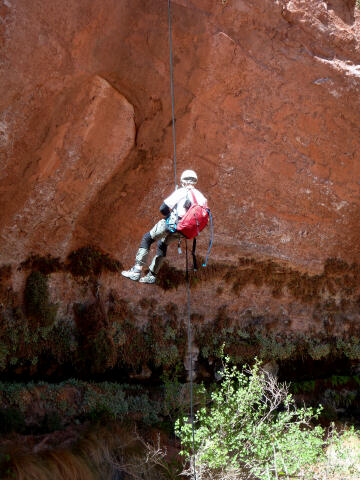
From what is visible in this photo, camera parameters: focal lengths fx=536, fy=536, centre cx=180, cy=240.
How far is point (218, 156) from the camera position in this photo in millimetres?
7348

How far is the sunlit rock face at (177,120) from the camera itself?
6.00 meters

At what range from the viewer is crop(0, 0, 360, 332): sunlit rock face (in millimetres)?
6004

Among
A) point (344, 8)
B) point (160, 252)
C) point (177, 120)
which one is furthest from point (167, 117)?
point (344, 8)

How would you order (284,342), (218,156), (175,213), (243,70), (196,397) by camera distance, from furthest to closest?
(284,342), (196,397), (218,156), (243,70), (175,213)

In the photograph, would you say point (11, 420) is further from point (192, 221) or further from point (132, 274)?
point (192, 221)

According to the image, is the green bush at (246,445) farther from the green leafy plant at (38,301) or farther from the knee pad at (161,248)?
the knee pad at (161,248)

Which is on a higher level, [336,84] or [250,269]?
[336,84]

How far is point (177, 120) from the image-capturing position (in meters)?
6.96

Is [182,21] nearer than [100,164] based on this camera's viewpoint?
Yes

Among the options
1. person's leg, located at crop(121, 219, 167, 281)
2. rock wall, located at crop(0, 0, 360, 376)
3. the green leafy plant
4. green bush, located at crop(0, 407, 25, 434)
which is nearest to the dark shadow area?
rock wall, located at crop(0, 0, 360, 376)

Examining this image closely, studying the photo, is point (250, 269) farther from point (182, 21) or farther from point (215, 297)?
point (182, 21)

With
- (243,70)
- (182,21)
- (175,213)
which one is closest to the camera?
(175,213)

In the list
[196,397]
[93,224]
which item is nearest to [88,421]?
[196,397]

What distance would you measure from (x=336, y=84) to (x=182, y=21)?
2164 mm
